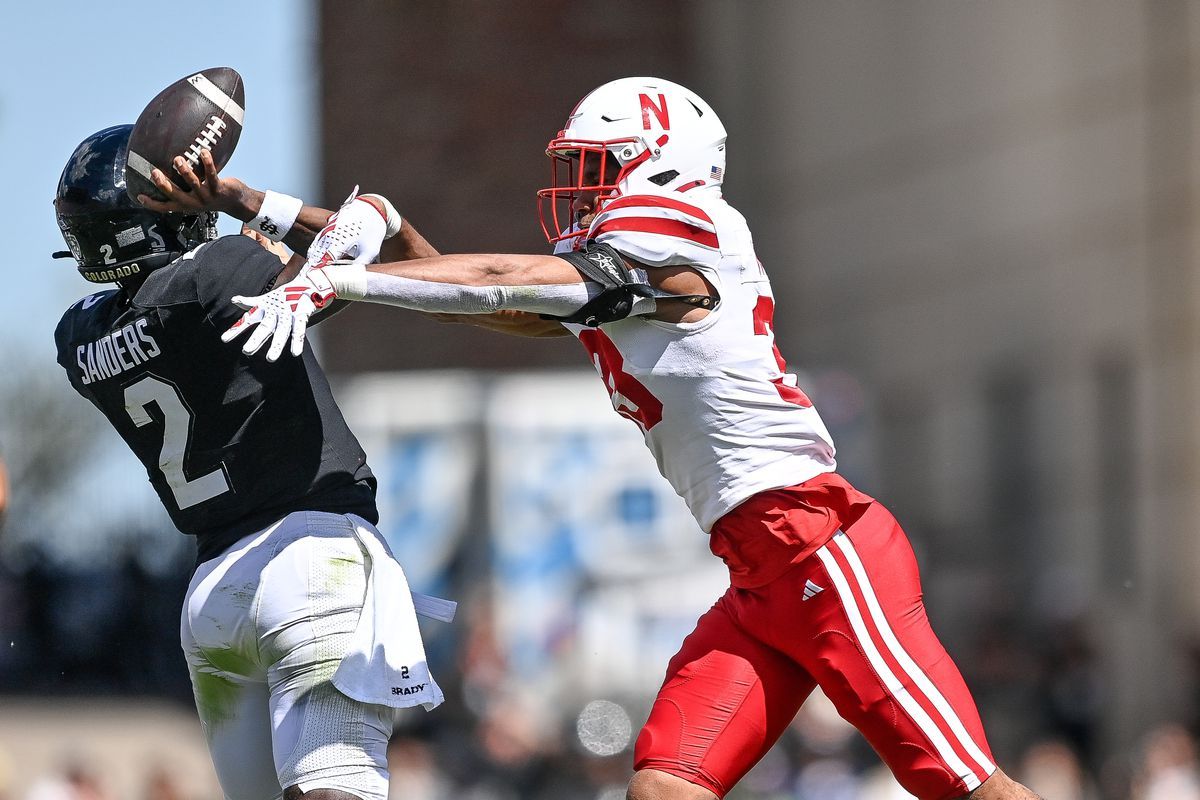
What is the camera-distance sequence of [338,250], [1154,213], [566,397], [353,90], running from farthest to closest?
[353,90] < [1154,213] < [566,397] < [338,250]

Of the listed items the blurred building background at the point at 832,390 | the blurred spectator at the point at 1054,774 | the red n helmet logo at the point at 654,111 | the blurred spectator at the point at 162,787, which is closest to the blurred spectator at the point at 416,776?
the blurred building background at the point at 832,390

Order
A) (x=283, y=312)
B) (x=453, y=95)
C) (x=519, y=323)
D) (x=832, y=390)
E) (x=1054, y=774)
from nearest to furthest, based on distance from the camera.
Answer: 1. (x=283, y=312)
2. (x=519, y=323)
3. (x=1054, y=774)
4. (x=832, y=390)
5. (x=453, y=95)

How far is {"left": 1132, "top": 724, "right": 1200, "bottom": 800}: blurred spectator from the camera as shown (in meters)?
11.1

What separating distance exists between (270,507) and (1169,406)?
13.4m

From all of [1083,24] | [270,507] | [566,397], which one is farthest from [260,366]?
[1083,24]

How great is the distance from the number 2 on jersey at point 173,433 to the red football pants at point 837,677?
1.38 metres

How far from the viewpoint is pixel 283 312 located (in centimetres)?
405

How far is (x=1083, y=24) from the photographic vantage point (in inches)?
700

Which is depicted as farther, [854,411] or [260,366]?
[854,411]

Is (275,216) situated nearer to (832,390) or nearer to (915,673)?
(915,673)

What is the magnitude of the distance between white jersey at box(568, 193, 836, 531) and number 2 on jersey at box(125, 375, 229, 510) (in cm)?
109

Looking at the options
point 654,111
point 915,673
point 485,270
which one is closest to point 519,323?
point 654,111

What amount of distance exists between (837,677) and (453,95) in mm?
17440

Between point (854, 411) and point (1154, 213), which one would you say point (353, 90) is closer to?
point (854, 411)
